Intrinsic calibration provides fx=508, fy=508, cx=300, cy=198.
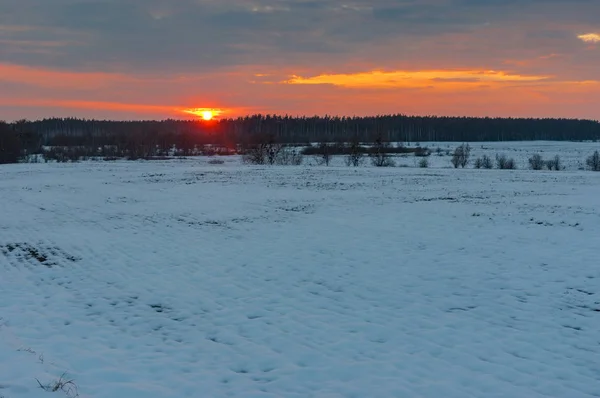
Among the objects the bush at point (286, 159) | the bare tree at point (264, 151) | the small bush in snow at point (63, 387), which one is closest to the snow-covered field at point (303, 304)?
the small bush in snow at point (63, 387)

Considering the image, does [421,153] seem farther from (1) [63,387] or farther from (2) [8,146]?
(1) [63,387]

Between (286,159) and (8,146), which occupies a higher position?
(8,146)

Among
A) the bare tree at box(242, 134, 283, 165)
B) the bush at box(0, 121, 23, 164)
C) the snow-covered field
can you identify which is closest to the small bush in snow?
the snow-covered field

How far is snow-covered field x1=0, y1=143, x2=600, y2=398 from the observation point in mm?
7215

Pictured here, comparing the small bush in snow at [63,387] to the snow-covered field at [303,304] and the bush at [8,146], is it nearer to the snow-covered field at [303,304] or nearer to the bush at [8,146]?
the snow-covered field at [303,304]

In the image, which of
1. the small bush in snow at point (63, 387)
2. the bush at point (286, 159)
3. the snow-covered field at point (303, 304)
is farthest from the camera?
the bush at point (286, 159)

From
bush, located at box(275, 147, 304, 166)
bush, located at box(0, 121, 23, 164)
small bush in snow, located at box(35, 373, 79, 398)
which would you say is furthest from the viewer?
bush, located at box(0, 121, 23, 164)

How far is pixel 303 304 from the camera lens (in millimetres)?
10758

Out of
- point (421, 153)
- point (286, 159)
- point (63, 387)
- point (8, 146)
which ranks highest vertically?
point (8, 146)

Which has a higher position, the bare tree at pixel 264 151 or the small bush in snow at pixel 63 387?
the bare tree at pixel 264 151

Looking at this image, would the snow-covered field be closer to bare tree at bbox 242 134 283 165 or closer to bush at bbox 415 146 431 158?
bare tree at bbox 242 134 283 165

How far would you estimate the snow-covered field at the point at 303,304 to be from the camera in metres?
7.21

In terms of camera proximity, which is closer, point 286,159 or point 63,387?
point 63,387

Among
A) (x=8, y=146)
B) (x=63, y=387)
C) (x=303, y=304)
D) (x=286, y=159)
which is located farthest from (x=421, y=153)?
(x=63, y=387)
